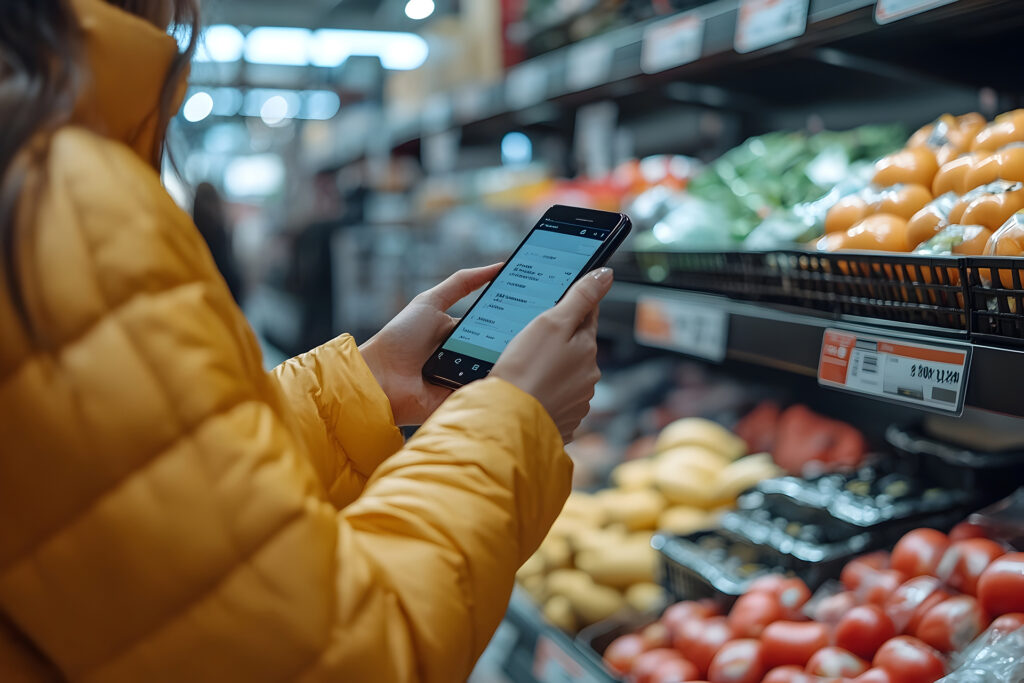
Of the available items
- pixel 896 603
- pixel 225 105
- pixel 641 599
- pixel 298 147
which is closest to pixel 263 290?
pixel 298 147

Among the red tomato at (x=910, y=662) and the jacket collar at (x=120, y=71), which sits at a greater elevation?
the jacket collar at (x=120, y=71)

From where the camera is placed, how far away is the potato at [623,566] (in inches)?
64.6

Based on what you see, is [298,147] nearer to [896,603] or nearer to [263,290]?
[263,290]

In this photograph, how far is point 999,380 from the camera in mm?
796

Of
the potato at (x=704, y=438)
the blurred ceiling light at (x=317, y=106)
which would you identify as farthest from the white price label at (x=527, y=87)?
the blurred ceiling light at (x=317, y=106)

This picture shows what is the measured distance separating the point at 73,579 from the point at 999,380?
2.60 feet

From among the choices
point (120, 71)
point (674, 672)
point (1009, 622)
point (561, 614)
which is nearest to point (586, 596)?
point (561, 614)

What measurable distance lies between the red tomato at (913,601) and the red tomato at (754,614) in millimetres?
171

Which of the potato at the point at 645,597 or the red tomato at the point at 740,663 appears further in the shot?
the potato at the point at 645,597

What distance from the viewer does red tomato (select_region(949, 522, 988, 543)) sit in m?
1.19

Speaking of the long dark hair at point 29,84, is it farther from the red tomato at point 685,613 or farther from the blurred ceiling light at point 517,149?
the blurred ceiling light at point 517,149

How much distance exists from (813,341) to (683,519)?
30.8 inches

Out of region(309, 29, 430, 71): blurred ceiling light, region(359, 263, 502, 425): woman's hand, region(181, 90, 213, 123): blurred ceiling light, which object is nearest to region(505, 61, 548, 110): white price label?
region(359, 263, 502, 425): woman's hand

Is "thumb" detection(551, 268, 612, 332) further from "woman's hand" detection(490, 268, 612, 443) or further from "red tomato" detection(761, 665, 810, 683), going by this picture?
"red tomato" detection(761, 665, 810, 683)
